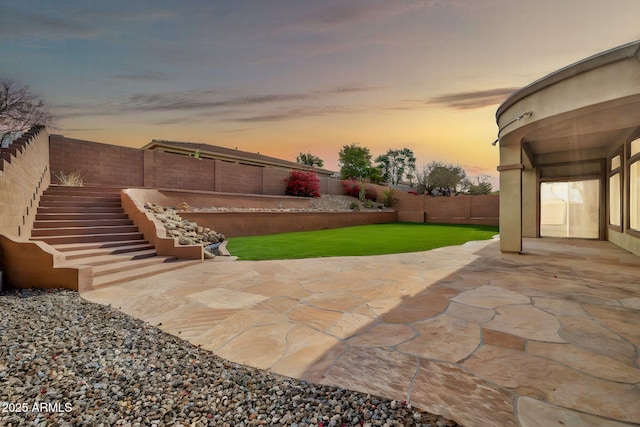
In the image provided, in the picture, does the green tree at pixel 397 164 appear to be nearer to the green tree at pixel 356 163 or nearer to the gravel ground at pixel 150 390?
the green tree at pixel 356 163

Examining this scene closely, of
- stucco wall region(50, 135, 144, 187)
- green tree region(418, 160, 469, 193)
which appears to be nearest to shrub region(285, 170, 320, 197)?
stucco wall region(50, 135, 144, 187)

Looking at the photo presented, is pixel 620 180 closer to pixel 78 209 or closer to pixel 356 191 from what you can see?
pixel 78 209

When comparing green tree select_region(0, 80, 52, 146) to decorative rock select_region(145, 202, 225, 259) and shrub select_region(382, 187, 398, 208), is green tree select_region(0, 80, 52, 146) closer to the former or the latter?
decorative rock select_region(145, 202, 225, 259)

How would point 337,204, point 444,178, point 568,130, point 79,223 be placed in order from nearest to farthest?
point 79,223 → point 568,130 → point 337,204 → point 444,178

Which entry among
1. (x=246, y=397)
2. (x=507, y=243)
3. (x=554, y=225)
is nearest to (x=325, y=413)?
(x=246, y=397)

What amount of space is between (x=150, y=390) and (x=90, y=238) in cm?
557

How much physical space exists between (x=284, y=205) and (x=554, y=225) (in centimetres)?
1195

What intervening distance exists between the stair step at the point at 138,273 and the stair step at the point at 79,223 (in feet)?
7.82

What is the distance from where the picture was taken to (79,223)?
6.05 meters

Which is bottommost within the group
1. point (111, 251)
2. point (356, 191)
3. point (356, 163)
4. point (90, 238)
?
point (111, 251)

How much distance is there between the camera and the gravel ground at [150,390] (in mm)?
1436

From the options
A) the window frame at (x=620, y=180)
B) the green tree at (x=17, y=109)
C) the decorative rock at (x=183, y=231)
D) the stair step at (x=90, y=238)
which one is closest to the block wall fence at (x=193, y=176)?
the green tree at (x=17, y=109)

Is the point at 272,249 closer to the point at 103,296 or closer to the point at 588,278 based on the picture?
the point at 103,296

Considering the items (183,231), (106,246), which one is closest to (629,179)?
(183,231)
